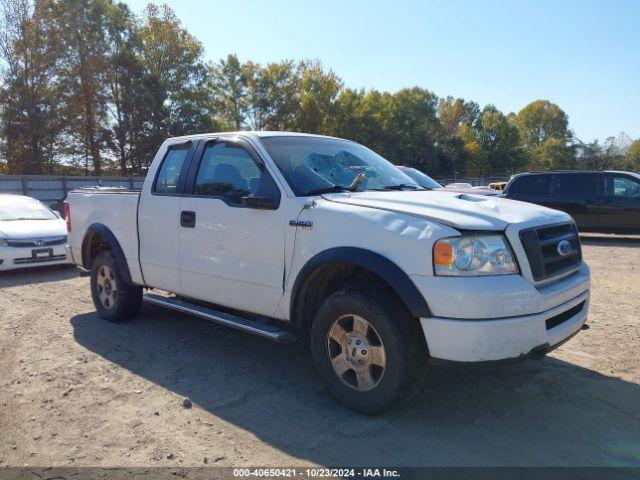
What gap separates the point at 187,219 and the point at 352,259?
6.36 feet

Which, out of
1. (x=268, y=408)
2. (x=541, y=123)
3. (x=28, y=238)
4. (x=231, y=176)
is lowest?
(x=268, y=408)

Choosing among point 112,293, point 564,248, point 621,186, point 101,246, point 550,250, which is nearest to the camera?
point 550,250

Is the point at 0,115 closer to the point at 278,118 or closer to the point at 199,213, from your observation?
the point at 278,118

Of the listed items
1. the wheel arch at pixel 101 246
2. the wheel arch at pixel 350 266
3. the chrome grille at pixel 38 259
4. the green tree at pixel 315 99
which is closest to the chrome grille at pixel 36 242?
the chrome grille at pixel 38 259

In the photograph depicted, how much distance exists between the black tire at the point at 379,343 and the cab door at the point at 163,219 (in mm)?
1906

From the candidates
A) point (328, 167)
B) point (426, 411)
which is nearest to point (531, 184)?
point (328, 167)

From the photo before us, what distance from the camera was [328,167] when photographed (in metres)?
4.39

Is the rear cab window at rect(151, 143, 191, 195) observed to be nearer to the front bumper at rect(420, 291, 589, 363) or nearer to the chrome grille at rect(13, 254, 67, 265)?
the front bumper at rect(420, 291, 589, 363)

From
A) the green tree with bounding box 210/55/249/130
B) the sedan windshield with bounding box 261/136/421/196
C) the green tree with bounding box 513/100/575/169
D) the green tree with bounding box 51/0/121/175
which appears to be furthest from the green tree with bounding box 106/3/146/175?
the green tree with bounding box 513/100/575/169

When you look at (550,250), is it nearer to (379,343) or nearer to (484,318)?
(484,318)

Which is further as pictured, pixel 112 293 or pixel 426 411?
pixel 112 293

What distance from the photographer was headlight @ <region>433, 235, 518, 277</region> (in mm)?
3090

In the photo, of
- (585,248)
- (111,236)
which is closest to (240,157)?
(111,236)

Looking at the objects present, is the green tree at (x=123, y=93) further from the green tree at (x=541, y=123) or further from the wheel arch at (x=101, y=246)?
the green tree at (x=541, y=123)
